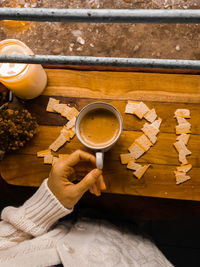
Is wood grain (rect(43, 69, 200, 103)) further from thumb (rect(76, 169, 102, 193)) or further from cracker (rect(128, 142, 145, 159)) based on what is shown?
thumb (rect(76, 169, 102, 193))

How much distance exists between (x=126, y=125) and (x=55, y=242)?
0.49 meters

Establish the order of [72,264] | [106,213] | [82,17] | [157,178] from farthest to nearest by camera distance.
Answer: [106,213] < [157,178] < [72,264] < [82,17]

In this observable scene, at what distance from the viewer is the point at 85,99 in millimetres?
942

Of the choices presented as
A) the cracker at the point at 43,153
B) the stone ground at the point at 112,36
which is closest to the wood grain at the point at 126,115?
the cracker at the point at 43,153

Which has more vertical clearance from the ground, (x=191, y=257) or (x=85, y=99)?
(x=85, y=99)

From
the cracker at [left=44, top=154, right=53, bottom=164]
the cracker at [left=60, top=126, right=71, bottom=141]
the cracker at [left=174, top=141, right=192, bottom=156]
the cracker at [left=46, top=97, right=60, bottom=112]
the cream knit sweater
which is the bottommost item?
the cream knit sweater

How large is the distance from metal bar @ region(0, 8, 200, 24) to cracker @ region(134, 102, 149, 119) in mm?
572

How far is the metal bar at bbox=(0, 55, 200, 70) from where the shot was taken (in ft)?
1.16

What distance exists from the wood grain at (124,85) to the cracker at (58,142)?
0.17m

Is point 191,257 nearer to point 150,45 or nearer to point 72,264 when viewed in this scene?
point 72,264

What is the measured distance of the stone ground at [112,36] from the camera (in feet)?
4.86

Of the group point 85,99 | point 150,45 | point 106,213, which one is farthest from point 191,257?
point 150,45

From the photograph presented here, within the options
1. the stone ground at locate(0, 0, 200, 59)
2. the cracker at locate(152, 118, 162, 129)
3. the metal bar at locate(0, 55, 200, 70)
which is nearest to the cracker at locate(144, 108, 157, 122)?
the cracker at locate(152, 118, 162, 129)

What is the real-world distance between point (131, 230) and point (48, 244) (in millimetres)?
391
